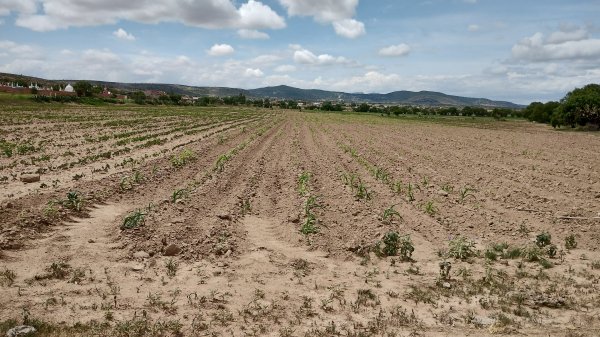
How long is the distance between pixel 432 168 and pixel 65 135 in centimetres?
2143

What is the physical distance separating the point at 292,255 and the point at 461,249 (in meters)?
3.17

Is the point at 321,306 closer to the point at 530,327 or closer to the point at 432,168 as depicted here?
the point at 530,327

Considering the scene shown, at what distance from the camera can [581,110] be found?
57.1 meters

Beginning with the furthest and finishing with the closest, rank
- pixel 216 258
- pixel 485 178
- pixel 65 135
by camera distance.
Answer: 1. pixel 65 135
2. pixel 485 178
3. pixel 216 258

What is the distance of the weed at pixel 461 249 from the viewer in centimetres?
840

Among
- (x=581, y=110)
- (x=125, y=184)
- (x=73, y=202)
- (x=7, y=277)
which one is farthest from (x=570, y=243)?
(x=581, y=110)

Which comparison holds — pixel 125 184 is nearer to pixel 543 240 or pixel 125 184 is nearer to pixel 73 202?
Answer: pixel 73 202

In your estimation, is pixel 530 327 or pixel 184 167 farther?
pixel 184 167

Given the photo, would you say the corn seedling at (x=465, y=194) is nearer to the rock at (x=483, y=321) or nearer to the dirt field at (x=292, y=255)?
the dirt field at (x=292, y=255)

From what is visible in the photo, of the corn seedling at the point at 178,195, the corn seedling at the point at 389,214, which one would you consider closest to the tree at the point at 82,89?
the corn seedling at the point at 178,195

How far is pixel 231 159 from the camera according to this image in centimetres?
1989

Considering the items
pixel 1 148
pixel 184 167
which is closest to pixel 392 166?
pixel 184 167

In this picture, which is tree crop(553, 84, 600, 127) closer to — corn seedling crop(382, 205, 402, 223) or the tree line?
the tree line

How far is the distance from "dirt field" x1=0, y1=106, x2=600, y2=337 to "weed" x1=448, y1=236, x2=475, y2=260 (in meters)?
0.06
